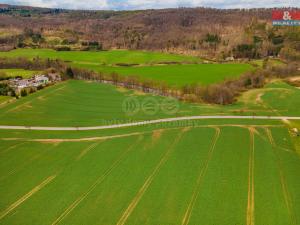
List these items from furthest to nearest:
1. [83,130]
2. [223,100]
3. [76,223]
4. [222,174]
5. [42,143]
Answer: [223,100]
[83,130]
[42,143]
[222,174]
[76,223]

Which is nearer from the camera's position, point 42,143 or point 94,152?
point 94,152

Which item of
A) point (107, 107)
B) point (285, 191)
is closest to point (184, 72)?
point (107, 107)

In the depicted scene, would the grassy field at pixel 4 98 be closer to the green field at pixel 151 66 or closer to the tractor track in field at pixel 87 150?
the tractor track in field at pixel 87 150

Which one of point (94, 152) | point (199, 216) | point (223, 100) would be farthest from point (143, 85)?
point (199, 216)

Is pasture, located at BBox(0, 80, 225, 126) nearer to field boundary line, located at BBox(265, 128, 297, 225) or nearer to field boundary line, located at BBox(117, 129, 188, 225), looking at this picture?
field boundary line, located at BBox(117, 129, 188, 225)

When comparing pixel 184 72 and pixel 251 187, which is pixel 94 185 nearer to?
pixel 251 187

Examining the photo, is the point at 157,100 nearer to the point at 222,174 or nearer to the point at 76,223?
the point at 222,174

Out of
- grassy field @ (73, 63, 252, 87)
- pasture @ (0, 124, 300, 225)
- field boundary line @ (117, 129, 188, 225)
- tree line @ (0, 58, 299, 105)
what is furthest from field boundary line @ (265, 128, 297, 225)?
grassy field @ (73, 63, 252, 87)


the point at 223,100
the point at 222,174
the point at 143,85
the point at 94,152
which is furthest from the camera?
the point at 143,85
